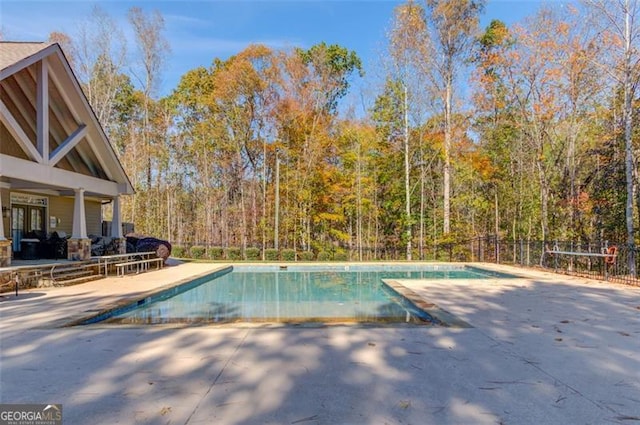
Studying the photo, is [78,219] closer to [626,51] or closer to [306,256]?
[306,256]

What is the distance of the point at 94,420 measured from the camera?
2125mm

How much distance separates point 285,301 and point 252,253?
28.0ft

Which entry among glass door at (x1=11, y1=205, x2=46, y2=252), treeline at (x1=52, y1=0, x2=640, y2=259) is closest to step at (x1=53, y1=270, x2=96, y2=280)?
glass door at (x1=11, y1=205, x2=46, y2=252)

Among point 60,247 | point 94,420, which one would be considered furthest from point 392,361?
point 60,247

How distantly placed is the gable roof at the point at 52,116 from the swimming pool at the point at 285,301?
4291 mm

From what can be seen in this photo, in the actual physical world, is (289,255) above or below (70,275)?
below

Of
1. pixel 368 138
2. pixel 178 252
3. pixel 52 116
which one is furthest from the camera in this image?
pixel 368 138

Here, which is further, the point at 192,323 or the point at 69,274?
the point at 69,274

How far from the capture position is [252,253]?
15.5 m

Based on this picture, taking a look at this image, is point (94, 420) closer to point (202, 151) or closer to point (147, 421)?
point (147, 421)

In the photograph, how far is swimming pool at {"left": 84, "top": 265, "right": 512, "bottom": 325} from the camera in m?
5.16

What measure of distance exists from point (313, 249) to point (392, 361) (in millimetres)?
14226

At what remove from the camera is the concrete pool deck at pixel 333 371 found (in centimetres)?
224

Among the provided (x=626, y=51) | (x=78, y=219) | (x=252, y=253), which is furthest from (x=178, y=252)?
(x=626, y=51)
